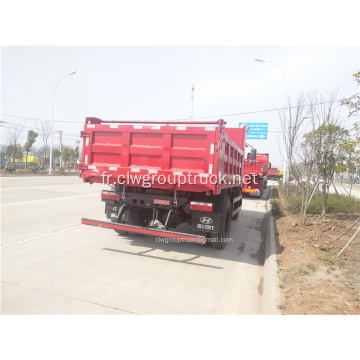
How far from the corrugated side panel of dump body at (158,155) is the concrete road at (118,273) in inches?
52.4

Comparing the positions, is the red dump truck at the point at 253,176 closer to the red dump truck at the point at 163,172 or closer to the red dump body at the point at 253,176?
the red dump body at the point at 253,176

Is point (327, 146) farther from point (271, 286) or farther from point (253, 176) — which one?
point (253, 176)

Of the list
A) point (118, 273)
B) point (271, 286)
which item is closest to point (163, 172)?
point (118, 273)

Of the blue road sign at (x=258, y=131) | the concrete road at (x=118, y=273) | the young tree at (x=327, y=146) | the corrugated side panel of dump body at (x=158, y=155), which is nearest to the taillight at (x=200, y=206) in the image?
the corrugated side panel of dump body at (x=158, y=155)

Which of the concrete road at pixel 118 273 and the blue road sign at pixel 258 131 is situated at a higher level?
the blue road sign at pixel 258 131

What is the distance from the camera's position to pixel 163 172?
4613mm

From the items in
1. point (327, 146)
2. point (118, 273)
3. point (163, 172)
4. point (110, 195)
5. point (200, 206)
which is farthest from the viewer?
point (327, 146)

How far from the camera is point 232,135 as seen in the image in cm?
820

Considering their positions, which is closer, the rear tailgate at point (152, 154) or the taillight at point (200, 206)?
the rear tailgate at point (152, 154)

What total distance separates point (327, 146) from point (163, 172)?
4996mm

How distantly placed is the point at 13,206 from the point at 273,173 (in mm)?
50357

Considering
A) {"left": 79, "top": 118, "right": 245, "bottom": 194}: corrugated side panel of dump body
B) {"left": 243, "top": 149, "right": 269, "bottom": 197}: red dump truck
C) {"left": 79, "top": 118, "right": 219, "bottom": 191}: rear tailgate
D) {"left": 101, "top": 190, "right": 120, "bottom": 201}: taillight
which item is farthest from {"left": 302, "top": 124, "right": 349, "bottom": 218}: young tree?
{"left": 243, "top": 149, "right": 269, "bottom": 197}: red dump truck

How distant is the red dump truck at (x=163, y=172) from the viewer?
4.48 meters

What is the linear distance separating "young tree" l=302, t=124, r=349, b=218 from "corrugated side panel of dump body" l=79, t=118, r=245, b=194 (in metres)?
3.37
